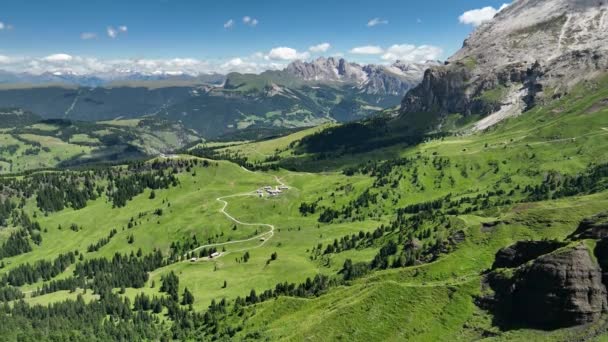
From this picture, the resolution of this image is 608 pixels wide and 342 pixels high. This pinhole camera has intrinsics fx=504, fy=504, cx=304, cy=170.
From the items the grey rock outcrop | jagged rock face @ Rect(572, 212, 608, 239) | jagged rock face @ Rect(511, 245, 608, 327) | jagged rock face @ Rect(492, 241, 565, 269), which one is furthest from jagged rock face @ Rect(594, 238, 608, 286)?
jagged rock face @ Rect(492, 241, 565, 269)

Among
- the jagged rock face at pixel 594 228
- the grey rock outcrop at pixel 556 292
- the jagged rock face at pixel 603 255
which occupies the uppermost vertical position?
the jagged rock face at pixel 594 228

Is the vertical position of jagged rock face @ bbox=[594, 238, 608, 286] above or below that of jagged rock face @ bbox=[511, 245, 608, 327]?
above

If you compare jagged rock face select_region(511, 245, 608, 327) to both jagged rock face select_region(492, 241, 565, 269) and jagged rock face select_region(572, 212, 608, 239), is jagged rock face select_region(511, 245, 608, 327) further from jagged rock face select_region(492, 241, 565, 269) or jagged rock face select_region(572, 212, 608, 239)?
jagged rock face select_region(492, 241, 565, 269)

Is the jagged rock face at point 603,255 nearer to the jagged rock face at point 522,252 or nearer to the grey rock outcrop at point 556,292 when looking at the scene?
the grey rock outcrop at point 556,292

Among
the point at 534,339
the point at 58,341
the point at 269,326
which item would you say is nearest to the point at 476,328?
the point at 534,339

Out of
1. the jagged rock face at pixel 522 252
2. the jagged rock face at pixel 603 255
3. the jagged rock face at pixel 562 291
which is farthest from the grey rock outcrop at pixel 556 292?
the jagged rock face at pixel 522 252

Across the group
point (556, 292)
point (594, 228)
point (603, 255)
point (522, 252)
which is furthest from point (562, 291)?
point (522, 252)

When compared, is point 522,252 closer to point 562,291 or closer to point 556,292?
point 556,292
